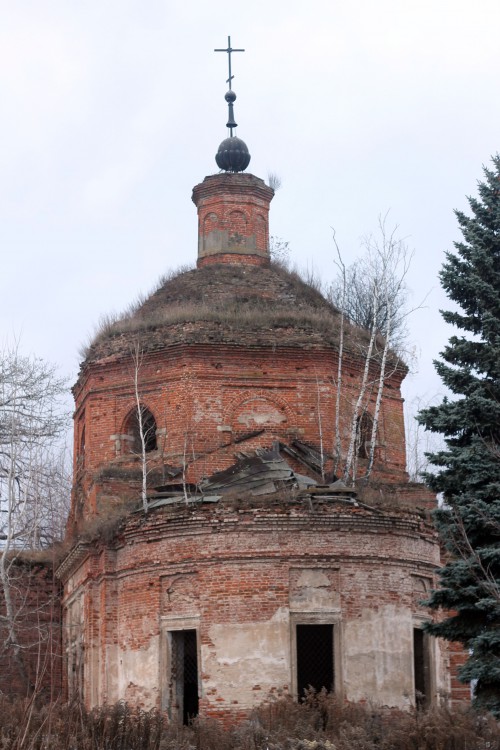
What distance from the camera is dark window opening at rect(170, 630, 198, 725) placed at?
1853 cm

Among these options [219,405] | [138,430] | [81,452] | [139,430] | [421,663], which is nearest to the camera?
[421,663]

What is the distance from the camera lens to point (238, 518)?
1848 centimetres

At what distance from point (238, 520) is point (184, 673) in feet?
8.85

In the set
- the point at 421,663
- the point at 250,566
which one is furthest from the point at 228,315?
the point at 421,663

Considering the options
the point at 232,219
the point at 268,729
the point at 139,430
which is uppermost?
the point at 232,219

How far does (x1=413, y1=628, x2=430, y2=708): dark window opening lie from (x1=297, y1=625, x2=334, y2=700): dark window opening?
149 cm

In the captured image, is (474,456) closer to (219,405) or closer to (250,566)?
(250,566)

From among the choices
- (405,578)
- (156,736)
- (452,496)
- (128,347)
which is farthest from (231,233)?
(156,736)

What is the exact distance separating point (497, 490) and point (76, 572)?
1074cm

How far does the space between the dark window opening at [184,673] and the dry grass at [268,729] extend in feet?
4.53

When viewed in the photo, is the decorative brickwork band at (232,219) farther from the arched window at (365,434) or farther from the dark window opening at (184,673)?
the dark window opening at (184,673)

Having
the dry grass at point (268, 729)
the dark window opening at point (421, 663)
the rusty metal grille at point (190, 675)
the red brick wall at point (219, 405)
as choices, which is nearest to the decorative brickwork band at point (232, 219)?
the red brick wall at point (219, 405)

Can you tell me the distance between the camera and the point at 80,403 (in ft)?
81.1

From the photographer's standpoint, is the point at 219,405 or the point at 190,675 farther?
the point at 219,405
